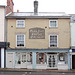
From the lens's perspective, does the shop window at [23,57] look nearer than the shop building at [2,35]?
No

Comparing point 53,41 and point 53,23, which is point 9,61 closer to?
point 53,41

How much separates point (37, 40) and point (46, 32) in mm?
1680

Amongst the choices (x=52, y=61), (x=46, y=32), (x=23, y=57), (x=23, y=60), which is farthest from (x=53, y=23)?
(x=23, y=60)

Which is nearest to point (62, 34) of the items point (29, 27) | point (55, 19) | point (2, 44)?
point (55, 19)

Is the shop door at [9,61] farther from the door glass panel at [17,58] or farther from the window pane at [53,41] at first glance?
the window pane at [53,41]

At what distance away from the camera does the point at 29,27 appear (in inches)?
932

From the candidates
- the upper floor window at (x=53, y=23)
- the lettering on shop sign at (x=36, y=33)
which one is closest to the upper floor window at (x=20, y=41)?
the lettering on shop sign at (x=36, y=33)

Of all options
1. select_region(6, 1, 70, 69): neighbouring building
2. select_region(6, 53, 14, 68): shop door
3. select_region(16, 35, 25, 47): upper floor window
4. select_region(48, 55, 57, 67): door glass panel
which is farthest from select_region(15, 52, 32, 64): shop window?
select_region(48, 55, 57, 67): door glass panel

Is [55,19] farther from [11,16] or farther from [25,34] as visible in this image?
[11,16]

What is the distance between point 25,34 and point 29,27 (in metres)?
1.13

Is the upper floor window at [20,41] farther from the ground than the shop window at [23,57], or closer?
farther from the ground

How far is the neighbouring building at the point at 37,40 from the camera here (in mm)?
23406

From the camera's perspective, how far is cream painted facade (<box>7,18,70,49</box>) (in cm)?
2352

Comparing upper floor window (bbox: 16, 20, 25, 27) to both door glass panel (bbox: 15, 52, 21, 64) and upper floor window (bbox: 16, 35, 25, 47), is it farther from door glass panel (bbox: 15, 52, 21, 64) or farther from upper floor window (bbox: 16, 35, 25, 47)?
door glass panel (bbox: 15, 52, 21, 64)
